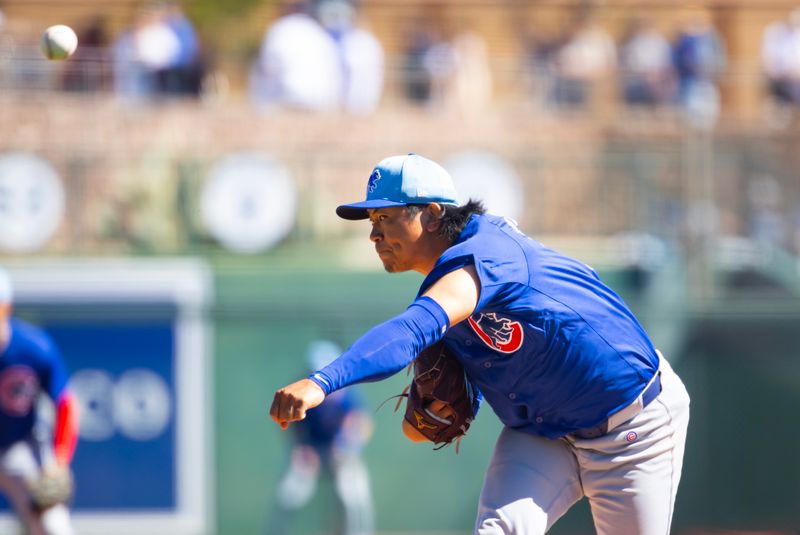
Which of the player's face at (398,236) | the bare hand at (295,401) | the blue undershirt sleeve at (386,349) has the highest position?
the player's face at (398,236)

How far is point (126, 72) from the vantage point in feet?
37.9

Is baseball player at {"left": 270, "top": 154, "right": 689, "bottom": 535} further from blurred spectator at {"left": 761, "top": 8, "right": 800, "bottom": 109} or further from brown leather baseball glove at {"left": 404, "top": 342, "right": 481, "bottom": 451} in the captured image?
blurred spectator at {"left": 761, "top": 8, "right": 800, "bottom": 109}

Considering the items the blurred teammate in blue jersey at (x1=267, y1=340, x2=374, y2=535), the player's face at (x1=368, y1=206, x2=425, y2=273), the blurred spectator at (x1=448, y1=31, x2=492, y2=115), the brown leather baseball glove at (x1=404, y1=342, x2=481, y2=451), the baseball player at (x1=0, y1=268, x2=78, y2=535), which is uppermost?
the blurred spectator at (x1=448, y1=31, x2=492, y2=115)

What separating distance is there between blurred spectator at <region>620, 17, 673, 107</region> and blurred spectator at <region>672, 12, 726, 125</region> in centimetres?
12

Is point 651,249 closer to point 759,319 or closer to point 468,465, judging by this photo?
point 759,319

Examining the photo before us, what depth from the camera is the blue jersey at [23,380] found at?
281 inches

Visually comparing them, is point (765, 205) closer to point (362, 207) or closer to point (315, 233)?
point (315, 233)

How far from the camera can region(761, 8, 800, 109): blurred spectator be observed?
12.3 metres

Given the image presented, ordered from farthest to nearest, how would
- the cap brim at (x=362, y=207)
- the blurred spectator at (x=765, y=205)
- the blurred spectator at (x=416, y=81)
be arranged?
the blurred spectator at (x=416, y=81) < the blurred spectator at (x=765, y=205) < the cap brim at (x=362, y=207)

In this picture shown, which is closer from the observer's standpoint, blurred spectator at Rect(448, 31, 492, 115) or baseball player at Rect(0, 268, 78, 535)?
baseball player at Rect(0, 268, 78, 535)

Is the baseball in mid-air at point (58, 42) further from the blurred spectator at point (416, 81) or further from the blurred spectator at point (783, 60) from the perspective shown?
the blurred spectator at point (783, 60)

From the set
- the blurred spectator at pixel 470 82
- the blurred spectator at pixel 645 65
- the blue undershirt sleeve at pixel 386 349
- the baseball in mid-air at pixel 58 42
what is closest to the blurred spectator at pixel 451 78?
the blurred spectator at pixel 470 82

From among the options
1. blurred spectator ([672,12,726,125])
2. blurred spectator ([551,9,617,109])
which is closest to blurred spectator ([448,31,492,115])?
blurred spectator ([551,9,617,109])

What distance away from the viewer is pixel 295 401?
3539 millimetres
